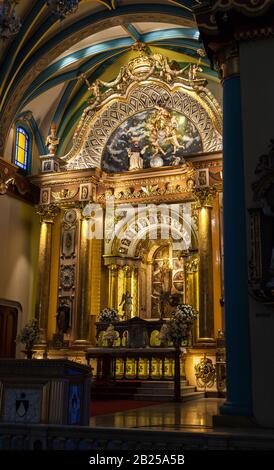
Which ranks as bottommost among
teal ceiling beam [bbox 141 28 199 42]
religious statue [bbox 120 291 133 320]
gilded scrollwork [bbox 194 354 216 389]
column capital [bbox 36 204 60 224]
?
gilded scrollwork [bbox 194 354 216 389]

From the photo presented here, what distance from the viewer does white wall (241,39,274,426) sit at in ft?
19.5

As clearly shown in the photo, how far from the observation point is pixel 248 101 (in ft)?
22.2

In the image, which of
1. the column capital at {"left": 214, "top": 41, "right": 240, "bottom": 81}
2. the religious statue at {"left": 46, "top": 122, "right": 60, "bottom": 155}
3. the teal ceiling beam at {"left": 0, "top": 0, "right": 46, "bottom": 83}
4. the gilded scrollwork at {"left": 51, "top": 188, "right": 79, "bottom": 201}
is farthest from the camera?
the religious statue at {"left": 46, "top": 122, "right": 60, "bottom": 155}

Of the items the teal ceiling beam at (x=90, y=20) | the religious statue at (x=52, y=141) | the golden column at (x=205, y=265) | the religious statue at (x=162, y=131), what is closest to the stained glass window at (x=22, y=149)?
the religious statue at (x=52, y=141)

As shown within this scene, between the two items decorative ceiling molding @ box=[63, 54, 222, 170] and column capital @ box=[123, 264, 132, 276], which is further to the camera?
column capital @ box=[123, 264, 132, 276]

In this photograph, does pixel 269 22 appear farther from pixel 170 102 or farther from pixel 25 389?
pixel 170 102

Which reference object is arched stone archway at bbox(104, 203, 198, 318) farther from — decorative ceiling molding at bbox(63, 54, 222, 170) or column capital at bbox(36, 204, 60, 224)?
decorative ceiling molding at bbox(63, 54, 222, 170)

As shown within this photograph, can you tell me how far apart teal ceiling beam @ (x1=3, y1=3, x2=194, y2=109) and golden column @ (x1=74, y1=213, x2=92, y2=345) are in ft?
15.4

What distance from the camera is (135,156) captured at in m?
16.9

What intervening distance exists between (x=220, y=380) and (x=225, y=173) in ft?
26.7

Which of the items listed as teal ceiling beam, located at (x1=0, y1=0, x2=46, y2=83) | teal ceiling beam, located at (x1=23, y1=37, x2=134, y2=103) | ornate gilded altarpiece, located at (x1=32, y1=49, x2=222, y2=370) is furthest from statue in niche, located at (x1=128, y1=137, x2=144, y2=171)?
teal ceiling beam, located at (x1=0, y1=0, x2=46, y2=83)

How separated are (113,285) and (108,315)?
123 centimetres
